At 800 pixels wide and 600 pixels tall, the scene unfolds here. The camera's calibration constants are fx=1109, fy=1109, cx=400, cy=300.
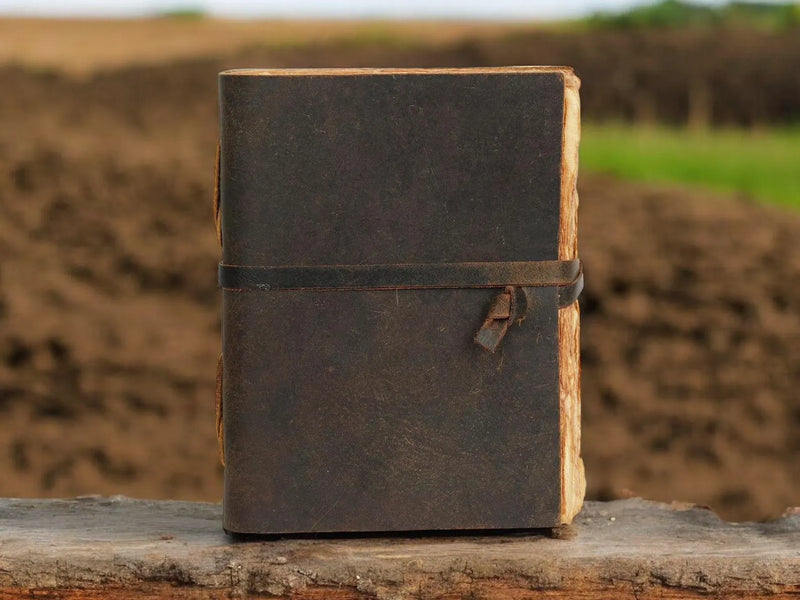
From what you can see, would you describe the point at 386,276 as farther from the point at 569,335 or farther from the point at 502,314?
the point at 569,335

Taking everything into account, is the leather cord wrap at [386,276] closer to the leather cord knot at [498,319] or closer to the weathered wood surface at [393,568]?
the leather cord knot at [498,319]

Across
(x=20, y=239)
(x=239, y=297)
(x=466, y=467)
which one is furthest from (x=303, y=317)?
(x=20, y=239)

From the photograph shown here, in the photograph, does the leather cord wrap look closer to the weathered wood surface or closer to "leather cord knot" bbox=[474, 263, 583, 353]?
"leather cord knot" bbox=[474, 263, 583, 353]

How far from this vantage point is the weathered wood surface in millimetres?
1632

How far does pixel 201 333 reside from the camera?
4789mm

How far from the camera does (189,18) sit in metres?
16.0

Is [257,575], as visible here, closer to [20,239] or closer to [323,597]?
[323,597]

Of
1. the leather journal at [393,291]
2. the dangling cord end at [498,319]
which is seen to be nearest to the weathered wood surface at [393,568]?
the leather journal at [393,291]

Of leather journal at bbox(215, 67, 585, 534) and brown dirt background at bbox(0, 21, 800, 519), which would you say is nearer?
leather journal at bbox(215, 67, 585, 534)

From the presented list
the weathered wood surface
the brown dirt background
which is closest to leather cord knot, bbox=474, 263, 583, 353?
the weathered wood surface

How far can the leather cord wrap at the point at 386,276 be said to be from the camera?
5.17 ft

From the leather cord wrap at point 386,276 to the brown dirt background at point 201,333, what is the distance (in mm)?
2409

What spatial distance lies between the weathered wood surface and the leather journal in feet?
0.17

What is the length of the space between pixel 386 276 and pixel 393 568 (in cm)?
43
